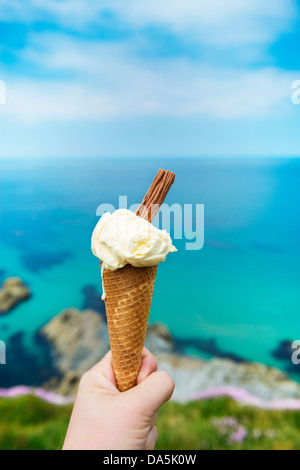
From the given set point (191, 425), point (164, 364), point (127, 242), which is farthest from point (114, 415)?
point (164, 364)

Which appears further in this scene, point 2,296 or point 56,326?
point 2,296

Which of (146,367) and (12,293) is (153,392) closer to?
(146,367)

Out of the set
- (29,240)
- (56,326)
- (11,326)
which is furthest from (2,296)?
(29,240)

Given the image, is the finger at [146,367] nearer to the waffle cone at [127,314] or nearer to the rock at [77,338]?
the waffle cone at [127,314]

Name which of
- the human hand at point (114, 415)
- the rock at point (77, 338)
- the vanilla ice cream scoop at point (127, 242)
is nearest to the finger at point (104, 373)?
the human hand at point (114, 415)

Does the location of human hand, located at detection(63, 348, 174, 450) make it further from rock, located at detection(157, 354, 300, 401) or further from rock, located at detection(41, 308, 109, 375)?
rock, located at detection(41, 308, 109, 375)
